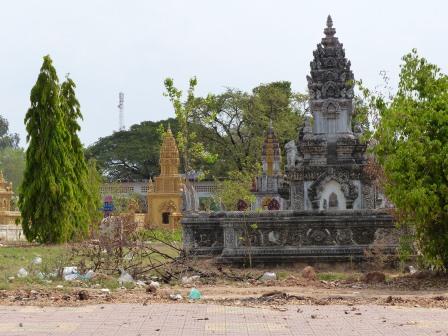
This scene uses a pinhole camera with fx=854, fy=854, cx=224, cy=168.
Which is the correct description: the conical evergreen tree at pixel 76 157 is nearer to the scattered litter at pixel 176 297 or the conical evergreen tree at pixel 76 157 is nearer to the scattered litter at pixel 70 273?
the scattered litter at pixel 70 273

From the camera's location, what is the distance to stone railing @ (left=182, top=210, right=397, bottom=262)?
20.6 meters

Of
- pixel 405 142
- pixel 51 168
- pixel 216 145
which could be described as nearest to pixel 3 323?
pixel 405 142

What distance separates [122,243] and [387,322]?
29.1ft

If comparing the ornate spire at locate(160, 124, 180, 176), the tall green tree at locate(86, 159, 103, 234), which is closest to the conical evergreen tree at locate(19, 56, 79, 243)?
the tall green tree at locate(86, 159, 103, 234)

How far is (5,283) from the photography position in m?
16.5

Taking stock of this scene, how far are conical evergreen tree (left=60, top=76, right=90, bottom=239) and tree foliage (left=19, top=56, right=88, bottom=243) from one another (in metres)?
0.29

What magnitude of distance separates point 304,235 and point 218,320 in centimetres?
973

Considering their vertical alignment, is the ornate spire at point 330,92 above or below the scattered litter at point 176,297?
above

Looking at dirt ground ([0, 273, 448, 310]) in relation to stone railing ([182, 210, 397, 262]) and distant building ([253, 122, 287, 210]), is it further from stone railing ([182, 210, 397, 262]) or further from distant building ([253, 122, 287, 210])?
distant building ([253, 122, 287, 210])

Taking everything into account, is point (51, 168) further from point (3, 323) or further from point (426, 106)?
point (3, 323)

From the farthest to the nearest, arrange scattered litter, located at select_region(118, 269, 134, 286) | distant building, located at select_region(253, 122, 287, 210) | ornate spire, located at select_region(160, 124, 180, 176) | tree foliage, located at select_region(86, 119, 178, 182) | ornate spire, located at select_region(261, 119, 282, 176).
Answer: tree foliage, located at select_region(86, 119, 178, 182) → ornate spire, located at select_region(160, 124, 180, 176) → ornate spire, located at select_region(261, 119, 282, 176) → distant building, located at select_region(253, 122, 287, 210) → scattered litter, located at select_region(118, 269, 134, 286)

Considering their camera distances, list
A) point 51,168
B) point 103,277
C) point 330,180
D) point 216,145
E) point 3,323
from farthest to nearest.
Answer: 1. point 216,145
2. point 51,168
3. point 330,180
4. point 103,277
5. point 3,323

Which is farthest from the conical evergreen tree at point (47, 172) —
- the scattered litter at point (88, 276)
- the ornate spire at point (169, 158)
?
the ornate spire at point (169, 158)

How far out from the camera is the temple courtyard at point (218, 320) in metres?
10.5
